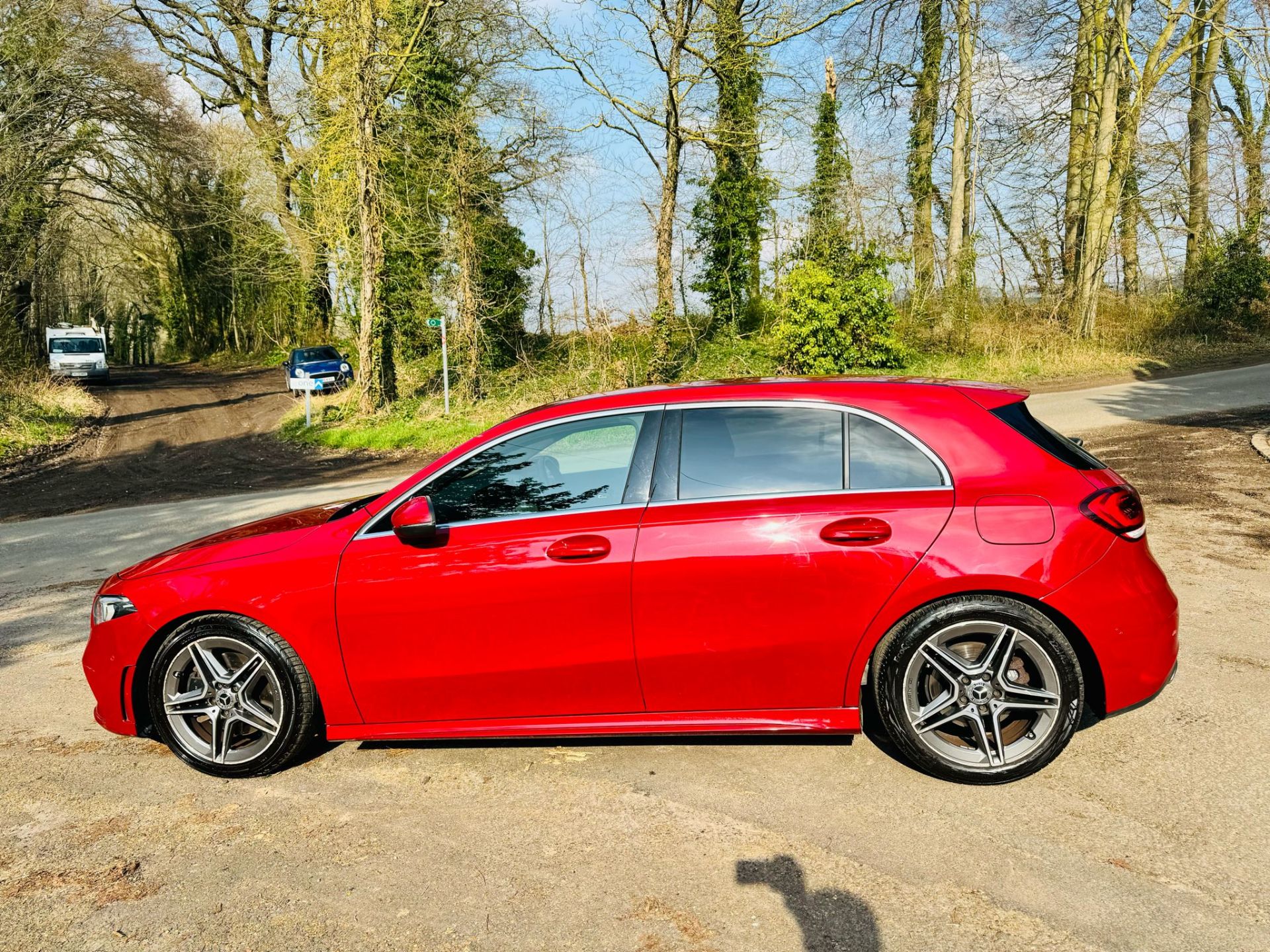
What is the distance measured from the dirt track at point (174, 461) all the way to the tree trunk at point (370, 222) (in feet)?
9.64

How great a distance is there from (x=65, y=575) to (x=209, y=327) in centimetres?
5092

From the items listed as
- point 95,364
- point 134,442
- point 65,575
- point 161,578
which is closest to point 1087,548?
point 161,578

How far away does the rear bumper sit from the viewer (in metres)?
3.56

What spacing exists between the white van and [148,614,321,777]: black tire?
1488 inches

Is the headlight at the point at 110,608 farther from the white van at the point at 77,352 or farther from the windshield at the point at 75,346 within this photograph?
the windshield at the point at 75,346

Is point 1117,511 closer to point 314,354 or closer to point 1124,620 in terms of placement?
point 1124,620

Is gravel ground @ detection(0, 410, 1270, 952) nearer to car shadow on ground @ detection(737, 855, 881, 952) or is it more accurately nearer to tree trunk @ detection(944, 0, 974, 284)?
car shadow on ground @ detection(737, 855, 881, 952)

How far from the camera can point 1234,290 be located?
27.3 metres

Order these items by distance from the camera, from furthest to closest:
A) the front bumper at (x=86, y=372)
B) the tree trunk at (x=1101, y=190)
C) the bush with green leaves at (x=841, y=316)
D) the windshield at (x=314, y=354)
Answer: the front bumper at (x=86, y=372), the windshield at (x=314, y=354), the tree trunk at (x=1101, y=190), the bush with green leaves at (x=841, y=316)

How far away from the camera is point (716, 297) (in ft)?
93.0

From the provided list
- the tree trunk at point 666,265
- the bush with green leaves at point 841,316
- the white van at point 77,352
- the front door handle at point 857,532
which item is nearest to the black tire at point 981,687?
the front door handle at point 857,532

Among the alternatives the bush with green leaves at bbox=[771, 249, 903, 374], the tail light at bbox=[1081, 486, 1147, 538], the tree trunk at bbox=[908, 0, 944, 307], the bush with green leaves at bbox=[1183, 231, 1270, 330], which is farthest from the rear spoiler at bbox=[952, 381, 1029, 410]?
the bush with green leaves at bbox=[1183, 231, 1270, 330]

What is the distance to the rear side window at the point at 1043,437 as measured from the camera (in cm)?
382

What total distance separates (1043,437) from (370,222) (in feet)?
73.1
